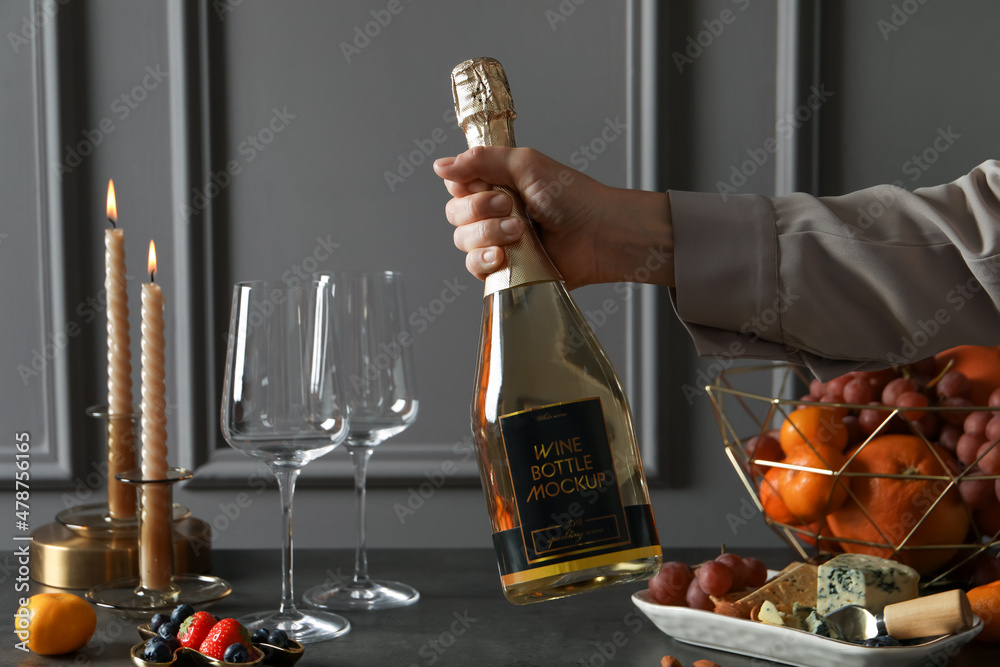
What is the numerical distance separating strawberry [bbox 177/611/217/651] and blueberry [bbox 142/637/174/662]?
1cm

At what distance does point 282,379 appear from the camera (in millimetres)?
701

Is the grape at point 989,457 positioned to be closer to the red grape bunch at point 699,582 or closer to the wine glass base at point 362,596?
the red grape bunch at point 699,582

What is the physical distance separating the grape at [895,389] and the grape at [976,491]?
9 centimetres

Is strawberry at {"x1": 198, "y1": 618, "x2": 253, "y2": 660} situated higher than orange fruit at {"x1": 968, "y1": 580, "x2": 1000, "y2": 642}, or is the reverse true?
strawberry at {"x1": 198, "y1": 618, "x2": 253, "y2": 660}

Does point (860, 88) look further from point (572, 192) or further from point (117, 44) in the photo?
A: point (117, 44)

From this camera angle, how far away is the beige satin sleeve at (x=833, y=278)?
688mm

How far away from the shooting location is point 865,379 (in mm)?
842

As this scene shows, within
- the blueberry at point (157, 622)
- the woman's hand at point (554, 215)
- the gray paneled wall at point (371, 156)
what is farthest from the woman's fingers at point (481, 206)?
the gray paneled wall at point (371, 156)

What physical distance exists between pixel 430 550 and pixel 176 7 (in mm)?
828

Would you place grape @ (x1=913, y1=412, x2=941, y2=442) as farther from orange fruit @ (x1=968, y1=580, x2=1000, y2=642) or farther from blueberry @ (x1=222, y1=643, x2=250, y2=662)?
blueberry @ (x1=222, y1=643, x2=250, y2=662)

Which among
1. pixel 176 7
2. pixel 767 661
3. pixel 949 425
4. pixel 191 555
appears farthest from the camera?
pixel 176 7

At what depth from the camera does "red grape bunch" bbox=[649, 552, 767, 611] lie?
27.2 inches

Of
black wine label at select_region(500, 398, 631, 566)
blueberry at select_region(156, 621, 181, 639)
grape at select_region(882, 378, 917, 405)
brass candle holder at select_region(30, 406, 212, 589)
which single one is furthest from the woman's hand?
brass candle holder at select_region(30, 406, 212, 589)

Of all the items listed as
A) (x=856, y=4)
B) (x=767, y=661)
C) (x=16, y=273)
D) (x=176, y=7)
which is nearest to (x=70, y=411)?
(x=16, y=273)
